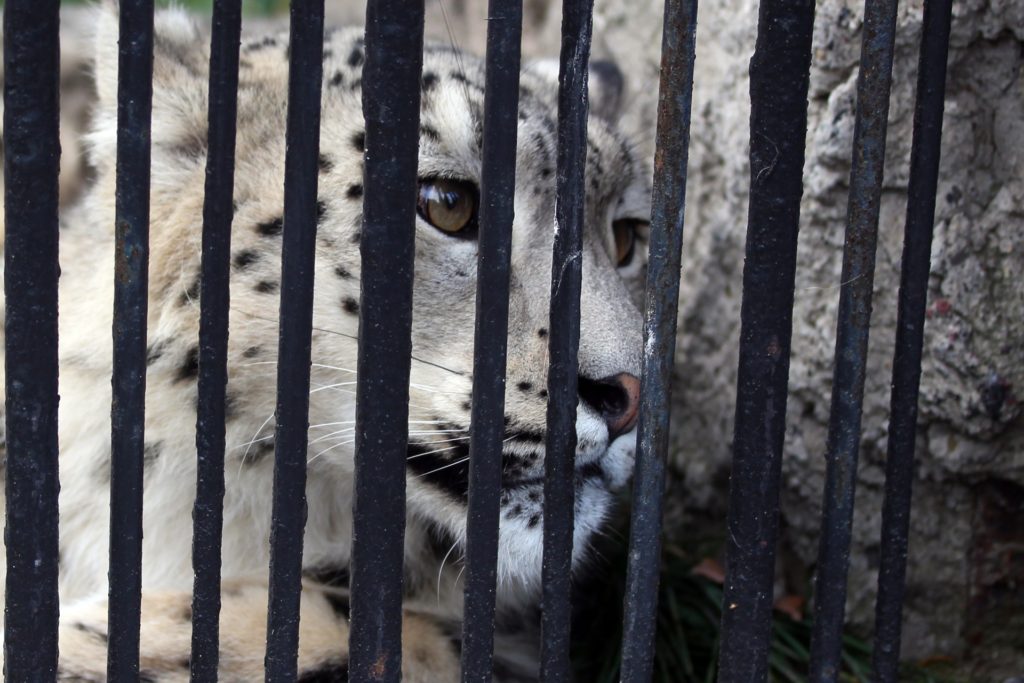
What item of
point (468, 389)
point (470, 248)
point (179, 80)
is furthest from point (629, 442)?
point (179, 80)

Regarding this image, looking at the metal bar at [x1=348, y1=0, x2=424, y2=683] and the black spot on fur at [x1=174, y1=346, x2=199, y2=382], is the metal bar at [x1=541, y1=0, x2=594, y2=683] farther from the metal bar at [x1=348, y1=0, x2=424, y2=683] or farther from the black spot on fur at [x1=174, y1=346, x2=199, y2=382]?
the black spot on fur at [x1=174, y1=346, x2=199, y2=382]

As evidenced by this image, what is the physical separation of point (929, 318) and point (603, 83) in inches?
44.5

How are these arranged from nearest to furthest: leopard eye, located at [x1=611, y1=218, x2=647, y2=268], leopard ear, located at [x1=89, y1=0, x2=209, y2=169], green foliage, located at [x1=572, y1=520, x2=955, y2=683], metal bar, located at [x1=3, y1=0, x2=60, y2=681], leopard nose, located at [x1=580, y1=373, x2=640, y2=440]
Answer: metal bar, located at [x1=3, y1=0, x2=60, y2=681], leopard nose, located at [x1=580, y1=373, x2=640, y2=440], leopard ear, located at [x1=89, y1=0, x2=209, y2=169], green foliage, located at [x1=572, y1=520, x2=955, y2=683], leopard eye, located at [x1=611, y1=218, x2=647, y2=268]

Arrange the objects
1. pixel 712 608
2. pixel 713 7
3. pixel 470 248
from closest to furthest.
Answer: pixel 470 248 < pixel 712 608 < pixel 713 7

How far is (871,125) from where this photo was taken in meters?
1.59

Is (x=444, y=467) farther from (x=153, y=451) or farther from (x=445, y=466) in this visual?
(x=153, y=451)

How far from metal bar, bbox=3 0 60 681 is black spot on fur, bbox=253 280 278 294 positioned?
31.4 inches

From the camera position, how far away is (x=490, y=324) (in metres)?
1.54

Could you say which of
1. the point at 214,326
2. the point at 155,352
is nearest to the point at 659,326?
the point at 214,326

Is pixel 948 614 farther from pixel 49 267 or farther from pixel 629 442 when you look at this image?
pixel 49 267

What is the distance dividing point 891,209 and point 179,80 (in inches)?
59.8

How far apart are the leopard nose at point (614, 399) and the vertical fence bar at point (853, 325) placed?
15.5 inches

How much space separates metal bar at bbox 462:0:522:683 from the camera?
1.50m

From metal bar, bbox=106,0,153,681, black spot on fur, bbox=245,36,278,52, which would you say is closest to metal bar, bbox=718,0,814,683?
metal bar, bbox=106,0,153,681
